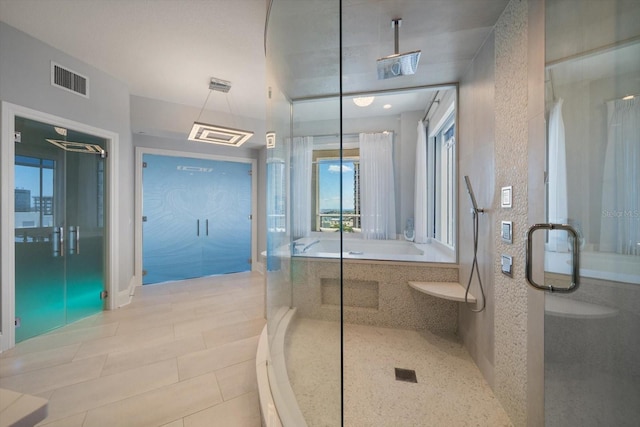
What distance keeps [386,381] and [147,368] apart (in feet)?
5.85

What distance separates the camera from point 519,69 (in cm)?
125

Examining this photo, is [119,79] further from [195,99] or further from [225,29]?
[225,29]

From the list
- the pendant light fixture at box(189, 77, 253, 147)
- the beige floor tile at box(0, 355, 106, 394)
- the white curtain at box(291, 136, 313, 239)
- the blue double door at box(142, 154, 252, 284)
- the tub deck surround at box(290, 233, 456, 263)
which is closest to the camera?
the tub deck surround at box(290, 233, 456, 263)

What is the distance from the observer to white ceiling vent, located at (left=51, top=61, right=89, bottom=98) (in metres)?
2.36

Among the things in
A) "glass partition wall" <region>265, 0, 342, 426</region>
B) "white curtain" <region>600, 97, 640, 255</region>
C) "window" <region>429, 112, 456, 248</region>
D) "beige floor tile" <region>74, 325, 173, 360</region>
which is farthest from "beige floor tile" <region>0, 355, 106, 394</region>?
"window" <region>429, 112, 456, 248</region>

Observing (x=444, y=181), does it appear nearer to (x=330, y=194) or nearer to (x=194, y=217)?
(x=330, y=194)

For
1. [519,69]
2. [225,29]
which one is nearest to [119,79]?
[225,29]

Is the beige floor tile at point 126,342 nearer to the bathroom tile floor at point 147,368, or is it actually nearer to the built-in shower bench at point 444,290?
the bathroom tile floor at point 147,368

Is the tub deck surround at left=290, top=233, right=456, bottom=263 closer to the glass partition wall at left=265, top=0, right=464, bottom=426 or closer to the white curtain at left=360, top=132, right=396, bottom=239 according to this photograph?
the glass partition wall at left=265, top=0, right=464, bottom=426

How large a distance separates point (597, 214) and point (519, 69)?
0.86 m

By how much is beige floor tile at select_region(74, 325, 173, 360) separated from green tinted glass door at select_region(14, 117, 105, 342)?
0.71m

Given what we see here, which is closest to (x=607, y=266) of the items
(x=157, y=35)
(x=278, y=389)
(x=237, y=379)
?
(x=278, y=389)

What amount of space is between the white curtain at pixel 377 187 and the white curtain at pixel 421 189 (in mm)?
383

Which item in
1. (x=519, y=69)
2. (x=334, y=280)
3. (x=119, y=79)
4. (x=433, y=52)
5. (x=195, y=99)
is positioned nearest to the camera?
(x=334, y=280)
